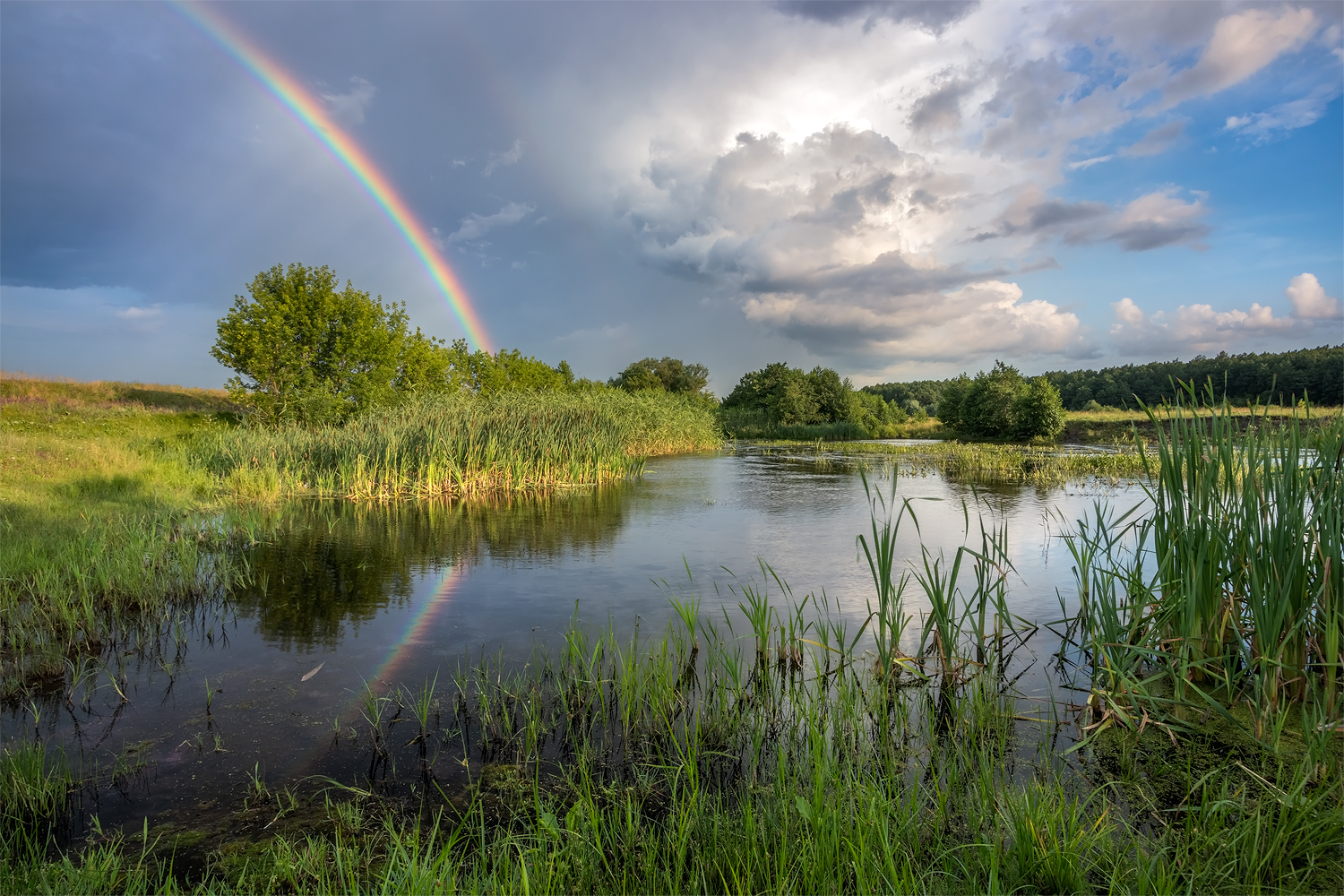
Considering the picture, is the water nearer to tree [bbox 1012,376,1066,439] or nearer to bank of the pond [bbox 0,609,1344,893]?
bank of the pond [bbox 0,609,1344,893]

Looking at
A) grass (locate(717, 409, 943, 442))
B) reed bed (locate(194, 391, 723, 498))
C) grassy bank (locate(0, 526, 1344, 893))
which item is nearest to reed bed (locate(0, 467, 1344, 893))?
grassy bank (locate(0, 526, 1344, 893))

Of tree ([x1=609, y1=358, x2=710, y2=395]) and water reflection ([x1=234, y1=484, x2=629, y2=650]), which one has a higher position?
tree ([x1=609, y1=358, x2=710, y2=395])

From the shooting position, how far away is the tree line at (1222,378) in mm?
31656

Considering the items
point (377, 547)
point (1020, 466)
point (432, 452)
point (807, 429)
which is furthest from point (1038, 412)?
point (377, 547)

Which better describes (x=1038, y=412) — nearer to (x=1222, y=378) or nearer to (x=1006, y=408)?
(x=1006, y=408)

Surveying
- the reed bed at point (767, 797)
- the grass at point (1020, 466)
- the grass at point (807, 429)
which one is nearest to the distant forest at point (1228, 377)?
the grass at point (1020, 466)

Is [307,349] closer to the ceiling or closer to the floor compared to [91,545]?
closer to the ceiling

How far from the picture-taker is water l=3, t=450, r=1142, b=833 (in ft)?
12.3

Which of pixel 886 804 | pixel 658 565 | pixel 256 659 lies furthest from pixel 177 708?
pixel 658 565

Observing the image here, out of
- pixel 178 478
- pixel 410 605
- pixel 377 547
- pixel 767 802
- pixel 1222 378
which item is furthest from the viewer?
pixel 1222 378

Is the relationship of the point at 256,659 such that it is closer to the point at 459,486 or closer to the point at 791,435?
the point at 459,486

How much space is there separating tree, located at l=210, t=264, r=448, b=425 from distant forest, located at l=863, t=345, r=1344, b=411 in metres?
27.9

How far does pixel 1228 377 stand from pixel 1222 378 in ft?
42.0

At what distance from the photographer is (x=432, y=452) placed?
14797 mm
